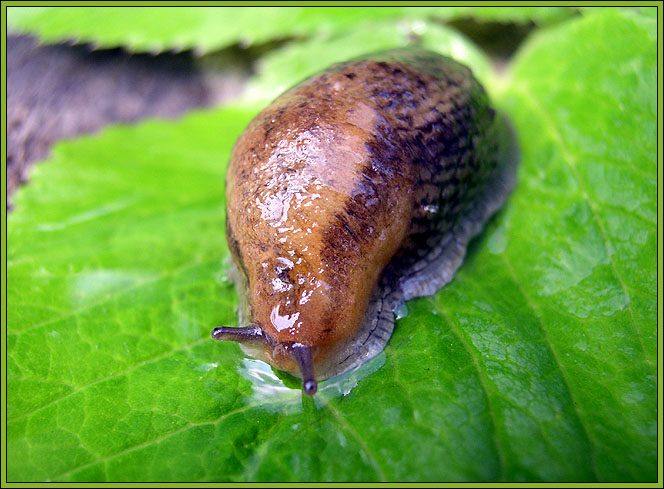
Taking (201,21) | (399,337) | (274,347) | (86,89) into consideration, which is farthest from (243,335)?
(86,89)

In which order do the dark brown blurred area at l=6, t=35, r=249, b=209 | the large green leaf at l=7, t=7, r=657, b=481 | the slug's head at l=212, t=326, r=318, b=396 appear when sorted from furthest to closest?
the dark brown blurred area at l=6, t=35, r=249, b=209 < the slug's head at l=212, t=326, r=318, b=396 < the large green leaf at l=7, t=7, r=657, b=481

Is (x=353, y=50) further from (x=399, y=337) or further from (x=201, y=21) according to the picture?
(x=399, y=337)

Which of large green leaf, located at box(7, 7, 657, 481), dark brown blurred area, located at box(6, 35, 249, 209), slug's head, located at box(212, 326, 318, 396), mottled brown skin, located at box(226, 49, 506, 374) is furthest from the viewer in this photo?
dark brown blurred area, located at box(6, 35, 249, 209)

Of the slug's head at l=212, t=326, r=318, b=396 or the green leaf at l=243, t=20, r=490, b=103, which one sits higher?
the green leaf at l=243, t=20, r=490, b=103

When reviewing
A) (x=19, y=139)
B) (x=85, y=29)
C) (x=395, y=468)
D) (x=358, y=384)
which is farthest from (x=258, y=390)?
(x=85, y=29)

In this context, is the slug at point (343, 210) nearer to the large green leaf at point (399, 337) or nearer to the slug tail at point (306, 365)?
the slug tail at point (306, 365)

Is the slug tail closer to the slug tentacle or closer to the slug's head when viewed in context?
the slug's head

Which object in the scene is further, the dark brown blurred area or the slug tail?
the dark brown blurred area

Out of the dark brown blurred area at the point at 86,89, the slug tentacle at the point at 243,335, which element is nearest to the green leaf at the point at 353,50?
the dark brown blurred area at the point at 86,89

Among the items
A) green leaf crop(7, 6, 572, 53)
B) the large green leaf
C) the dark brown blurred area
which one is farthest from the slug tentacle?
green leaf crop(7, 6, 572, 53)
